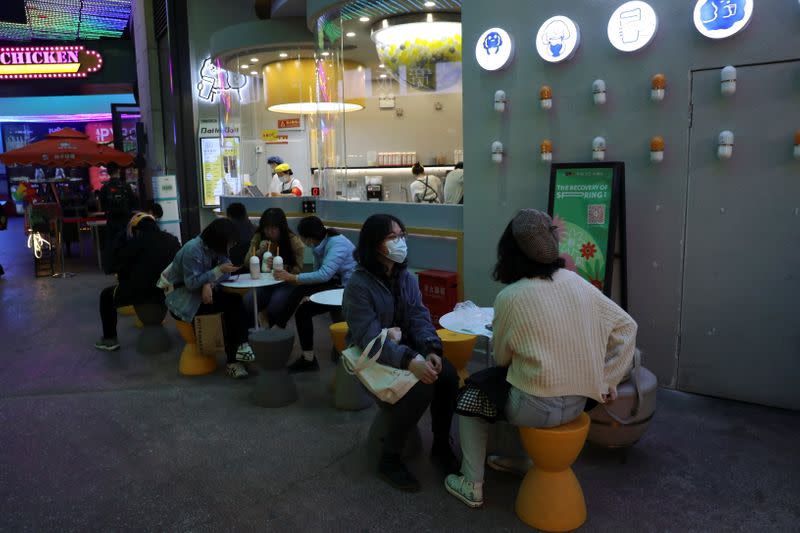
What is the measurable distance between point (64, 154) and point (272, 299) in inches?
281

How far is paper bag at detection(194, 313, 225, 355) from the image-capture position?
4.76 metres

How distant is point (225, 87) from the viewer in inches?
445

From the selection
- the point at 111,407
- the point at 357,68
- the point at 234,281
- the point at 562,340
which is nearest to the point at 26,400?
the point at 111,407

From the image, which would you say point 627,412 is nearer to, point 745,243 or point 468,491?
A: point 468,491

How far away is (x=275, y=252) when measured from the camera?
5.15 m

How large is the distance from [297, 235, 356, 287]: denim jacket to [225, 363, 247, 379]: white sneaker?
2.68ft

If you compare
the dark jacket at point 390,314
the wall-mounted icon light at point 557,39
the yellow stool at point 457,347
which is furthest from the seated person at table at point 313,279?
the wall-mounted icon light at point 557,39

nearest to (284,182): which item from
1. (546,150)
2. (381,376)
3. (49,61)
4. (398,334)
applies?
(546,150)

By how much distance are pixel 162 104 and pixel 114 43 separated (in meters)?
5.89

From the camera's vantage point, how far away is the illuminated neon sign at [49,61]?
1811 centimetres

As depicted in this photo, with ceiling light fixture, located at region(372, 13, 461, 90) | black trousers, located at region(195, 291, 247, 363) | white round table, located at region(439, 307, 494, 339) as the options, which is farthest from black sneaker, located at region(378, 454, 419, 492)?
ceiling light fixture, located at region(372, 13, 461, 90)

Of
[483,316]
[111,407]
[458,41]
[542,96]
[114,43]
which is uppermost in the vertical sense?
[114,43]

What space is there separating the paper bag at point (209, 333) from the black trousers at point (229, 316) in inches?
A: 1.6

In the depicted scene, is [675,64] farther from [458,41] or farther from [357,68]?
[357,68]
